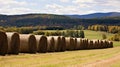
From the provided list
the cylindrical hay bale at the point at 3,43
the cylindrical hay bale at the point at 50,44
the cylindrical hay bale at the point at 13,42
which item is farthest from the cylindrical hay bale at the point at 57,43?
the cylindrical hay bale at the point at 3,43

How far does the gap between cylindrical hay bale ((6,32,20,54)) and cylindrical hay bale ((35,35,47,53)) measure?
6.55 m

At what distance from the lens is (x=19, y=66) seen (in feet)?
72.3

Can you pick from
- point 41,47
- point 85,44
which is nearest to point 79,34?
point 85,44

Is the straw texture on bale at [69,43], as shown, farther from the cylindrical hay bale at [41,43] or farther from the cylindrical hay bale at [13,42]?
the cylindrical hay bale at [13,42]

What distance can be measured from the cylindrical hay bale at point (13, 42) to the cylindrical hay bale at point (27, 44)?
1871mm

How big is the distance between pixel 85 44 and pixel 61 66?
1692 inches

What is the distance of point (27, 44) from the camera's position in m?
35.2

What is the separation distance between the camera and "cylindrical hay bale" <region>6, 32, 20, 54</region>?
31094mm

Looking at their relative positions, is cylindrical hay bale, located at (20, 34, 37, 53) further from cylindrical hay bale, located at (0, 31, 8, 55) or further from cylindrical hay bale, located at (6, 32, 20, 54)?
cylindrical hay bale, located at (0, 31, 8, 55)

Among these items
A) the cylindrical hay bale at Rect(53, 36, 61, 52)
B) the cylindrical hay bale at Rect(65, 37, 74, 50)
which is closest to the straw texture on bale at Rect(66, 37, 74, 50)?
the cylindrical hay bale at Rect(65, 37, 74, 50)

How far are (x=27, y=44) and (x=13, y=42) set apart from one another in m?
3.83

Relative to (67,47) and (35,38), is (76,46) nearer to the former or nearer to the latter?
→ (67,47)

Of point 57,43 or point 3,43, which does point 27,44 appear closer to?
point 3,43

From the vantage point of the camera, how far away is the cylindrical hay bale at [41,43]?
39.1 metres
